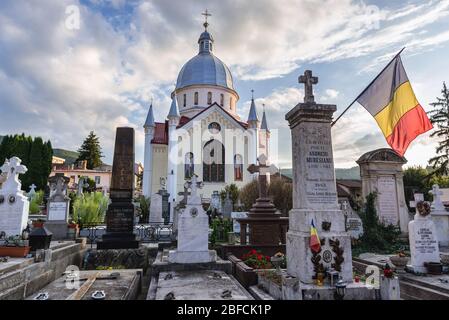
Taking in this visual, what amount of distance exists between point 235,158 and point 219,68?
561 inches

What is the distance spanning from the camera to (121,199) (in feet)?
33.3

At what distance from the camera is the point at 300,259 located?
16.4 ft

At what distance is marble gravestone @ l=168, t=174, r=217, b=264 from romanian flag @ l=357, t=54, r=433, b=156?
15.9 ft

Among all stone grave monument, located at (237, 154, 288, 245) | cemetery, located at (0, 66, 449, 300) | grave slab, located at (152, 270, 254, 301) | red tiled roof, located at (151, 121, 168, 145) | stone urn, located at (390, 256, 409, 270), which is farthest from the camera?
red tiled roof, located at (151, 121, 168, 145)

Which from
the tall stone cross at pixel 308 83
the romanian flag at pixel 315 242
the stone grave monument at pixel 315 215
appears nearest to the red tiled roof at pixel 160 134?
the tall stone cross at pixel 308 83

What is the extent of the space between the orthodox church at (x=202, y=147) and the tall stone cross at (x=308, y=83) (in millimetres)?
24729

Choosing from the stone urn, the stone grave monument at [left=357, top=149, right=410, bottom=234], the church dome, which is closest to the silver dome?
the church dome

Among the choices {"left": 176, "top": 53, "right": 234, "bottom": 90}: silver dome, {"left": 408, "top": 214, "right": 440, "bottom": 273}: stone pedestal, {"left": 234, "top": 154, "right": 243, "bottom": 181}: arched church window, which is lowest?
{"left": 408, "top": 214, "right": 440, "bottom": 273}: stone pedestal

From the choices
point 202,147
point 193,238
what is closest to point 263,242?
point 193,238

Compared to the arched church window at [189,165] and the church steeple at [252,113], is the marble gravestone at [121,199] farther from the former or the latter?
the church steeple at [252,113]

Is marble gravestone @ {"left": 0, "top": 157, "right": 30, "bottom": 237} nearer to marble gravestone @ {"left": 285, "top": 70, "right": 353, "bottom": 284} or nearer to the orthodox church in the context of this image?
marble gravestone @ {"left": 285, "top": 70, "right": 353, "bottom": 284}

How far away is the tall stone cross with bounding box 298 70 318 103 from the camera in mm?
6008

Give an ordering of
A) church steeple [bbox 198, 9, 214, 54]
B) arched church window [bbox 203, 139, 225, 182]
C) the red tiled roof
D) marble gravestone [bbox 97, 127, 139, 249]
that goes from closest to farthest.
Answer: marble gravestone [bbox 97, 127, 139, 249] < arched church window [bbox 203, 139, 225, 182] < the red tiled roof < church steeple [bbox 198, 9, 214, 54]

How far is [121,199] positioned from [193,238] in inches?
161
